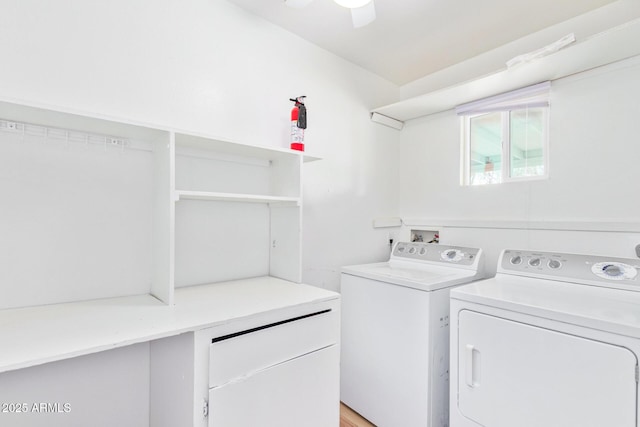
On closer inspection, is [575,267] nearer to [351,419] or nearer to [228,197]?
[351,419]

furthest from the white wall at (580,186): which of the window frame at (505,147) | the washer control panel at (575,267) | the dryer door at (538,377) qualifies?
the dryer door at (538,377)

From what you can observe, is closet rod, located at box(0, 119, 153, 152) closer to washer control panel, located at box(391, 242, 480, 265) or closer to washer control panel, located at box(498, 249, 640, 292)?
washer control panel, located at box(391, 242, 480, 265)

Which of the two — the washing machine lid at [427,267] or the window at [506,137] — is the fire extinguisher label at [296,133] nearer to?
the washing machine lid at [427,267]

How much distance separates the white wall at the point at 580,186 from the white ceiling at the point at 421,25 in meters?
0.45

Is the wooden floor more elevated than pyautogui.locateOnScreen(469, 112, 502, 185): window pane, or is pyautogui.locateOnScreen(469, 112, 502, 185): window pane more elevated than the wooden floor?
pyautogui.locateOnScreen(469, 112, 502, 185): window pane

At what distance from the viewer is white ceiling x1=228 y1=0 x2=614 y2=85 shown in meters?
1.73

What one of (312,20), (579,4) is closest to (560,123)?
(579,4)

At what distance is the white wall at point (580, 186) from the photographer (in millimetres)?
1647

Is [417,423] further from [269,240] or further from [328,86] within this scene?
[328,86]

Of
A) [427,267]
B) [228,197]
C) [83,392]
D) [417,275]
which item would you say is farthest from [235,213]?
[427,267]

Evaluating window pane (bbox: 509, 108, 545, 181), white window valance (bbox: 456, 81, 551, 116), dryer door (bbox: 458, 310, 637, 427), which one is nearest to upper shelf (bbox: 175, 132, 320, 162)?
dryer door (bbox: 458, 310, 637, 427)

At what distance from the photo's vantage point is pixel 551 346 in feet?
3.90

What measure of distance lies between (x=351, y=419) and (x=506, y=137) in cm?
226

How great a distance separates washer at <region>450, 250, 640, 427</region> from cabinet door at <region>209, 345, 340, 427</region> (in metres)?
0.65
